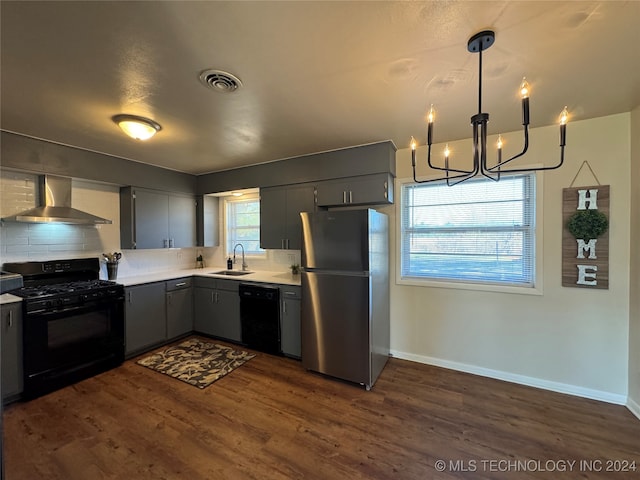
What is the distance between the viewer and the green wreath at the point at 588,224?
241cm

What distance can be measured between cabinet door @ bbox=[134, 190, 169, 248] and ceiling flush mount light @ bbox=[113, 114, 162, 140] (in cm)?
156

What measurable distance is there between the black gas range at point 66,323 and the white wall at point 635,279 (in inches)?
194

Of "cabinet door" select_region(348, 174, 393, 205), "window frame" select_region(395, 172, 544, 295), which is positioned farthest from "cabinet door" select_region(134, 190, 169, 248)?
"window frame" select_region(395, 172, 544, 295)

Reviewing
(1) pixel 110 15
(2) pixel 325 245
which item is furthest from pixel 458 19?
(2) pixel 325 245

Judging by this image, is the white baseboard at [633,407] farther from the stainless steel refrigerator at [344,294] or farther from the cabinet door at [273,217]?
the cabinet door at [273,217]

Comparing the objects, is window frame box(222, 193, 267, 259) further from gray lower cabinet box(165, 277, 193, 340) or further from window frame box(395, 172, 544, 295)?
window frame box(395, 172, 544, 295)

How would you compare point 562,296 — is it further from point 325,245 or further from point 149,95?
point 149,95

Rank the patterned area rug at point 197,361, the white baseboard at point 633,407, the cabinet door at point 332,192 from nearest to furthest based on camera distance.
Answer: the white baseboard at point 633,407 → the patterned area rug at point 197,361 → the cabinet door at point 332,192

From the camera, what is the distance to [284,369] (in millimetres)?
3098

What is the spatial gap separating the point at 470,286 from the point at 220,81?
9.67 ft

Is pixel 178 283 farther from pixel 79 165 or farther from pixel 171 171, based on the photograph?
pixel 79 165

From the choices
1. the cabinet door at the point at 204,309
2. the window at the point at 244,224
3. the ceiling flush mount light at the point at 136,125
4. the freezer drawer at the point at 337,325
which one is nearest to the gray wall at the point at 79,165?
the window at the point at 244,224

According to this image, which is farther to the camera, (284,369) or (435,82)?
(284,369)

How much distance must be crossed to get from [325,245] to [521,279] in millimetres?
2002
